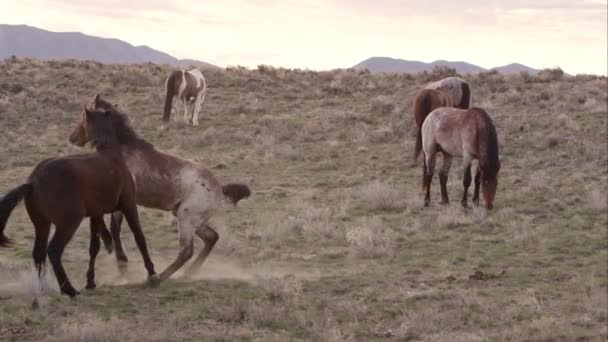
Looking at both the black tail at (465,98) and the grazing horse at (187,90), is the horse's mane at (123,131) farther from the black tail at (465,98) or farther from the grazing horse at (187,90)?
the grazing horse at (187,90)

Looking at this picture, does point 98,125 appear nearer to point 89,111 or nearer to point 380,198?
point 89,111

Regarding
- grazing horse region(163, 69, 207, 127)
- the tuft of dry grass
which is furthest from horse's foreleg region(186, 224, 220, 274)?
grazing horse region(163, 69, 207, 127)

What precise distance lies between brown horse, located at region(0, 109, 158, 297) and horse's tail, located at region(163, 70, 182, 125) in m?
15.4

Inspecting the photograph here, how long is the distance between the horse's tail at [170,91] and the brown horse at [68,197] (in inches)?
605

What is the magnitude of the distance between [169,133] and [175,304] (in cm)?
1555

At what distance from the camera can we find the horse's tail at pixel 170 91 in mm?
23500

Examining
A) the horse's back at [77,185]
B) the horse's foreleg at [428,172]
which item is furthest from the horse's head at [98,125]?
the horse's foreleg at [428,172]

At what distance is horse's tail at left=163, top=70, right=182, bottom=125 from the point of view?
2350 cm

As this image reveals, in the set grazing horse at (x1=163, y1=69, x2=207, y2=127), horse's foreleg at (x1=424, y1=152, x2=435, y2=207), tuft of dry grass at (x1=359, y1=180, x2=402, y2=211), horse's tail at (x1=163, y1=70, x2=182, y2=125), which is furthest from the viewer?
grazing horse at (x1=163, y1=69, x2=207, y2=127)

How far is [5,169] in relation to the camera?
1791 cm

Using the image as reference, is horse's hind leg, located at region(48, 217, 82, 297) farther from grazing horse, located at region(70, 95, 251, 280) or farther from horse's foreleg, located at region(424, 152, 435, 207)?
horse's foreleg, located at region(424, 152, 435, 207)

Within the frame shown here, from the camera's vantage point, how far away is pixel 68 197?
7.42 m

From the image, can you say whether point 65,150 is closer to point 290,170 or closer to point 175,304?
point 290,170

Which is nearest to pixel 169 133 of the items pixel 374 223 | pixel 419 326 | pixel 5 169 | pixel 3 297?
pixel 5 169
